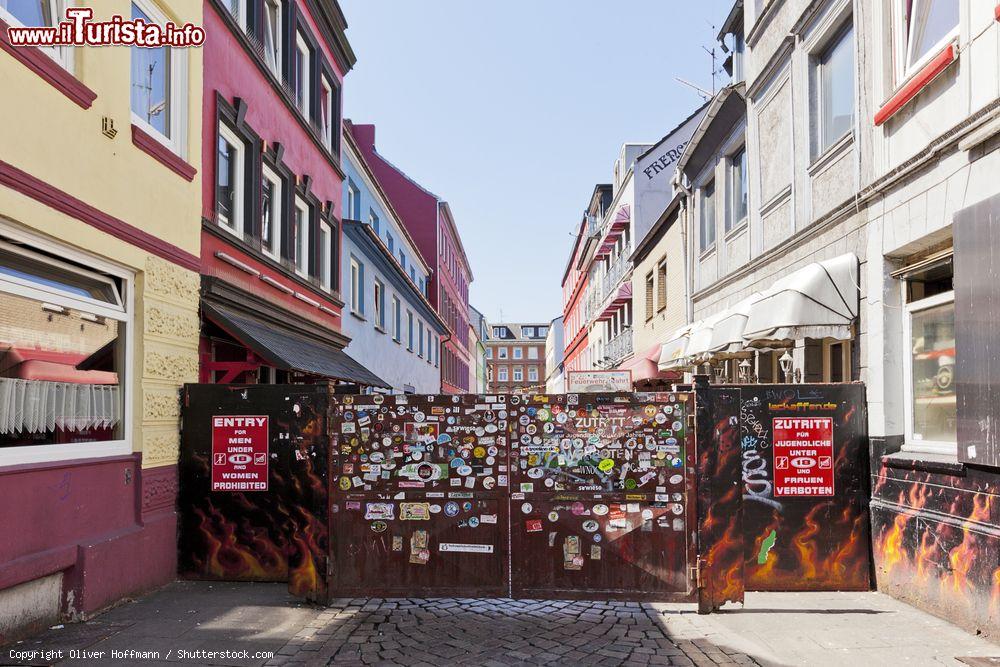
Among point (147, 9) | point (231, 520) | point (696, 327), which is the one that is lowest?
point (231, 520)

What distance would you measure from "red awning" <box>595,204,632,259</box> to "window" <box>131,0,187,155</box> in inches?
824

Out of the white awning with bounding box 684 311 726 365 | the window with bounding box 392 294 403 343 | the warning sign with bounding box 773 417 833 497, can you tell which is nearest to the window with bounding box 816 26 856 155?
the white awning with bounding box 684 311 726 365

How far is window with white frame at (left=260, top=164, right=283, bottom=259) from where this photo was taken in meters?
11.8

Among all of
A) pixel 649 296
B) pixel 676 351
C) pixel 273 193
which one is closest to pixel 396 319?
pixel 649 296

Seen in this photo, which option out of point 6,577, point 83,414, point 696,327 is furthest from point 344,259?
point 6,577

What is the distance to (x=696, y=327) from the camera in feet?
40.9

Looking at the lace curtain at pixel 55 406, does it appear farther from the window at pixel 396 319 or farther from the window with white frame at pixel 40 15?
the window at pixel 396 319

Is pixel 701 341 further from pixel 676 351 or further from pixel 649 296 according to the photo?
pixel 649 296

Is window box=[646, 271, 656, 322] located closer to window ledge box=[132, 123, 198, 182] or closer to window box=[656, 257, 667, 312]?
window box=[656, 257, 667, 312]

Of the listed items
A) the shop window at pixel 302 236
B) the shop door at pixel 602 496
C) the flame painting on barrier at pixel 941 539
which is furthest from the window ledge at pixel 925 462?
the shop window at pixel 302 236

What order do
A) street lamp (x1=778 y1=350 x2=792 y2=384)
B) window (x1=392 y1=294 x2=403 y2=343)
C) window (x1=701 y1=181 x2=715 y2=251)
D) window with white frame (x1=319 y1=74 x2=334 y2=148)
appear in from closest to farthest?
street lamp (x1=778 y1=350 x2=792 y2=384)
window (x1=701 y1=181 x2=715 y2=251)
window with white frame (x1=319 y1=74 x2=334 y2=148)
window (x1=392 y1=294 x2=403 y2=343)

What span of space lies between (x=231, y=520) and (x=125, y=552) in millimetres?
1062

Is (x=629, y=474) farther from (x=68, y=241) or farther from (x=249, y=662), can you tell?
(x=68, y=241)

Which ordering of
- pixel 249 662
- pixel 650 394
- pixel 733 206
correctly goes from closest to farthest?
pixel 249 662, pixel 650 394, pixel 733 206
